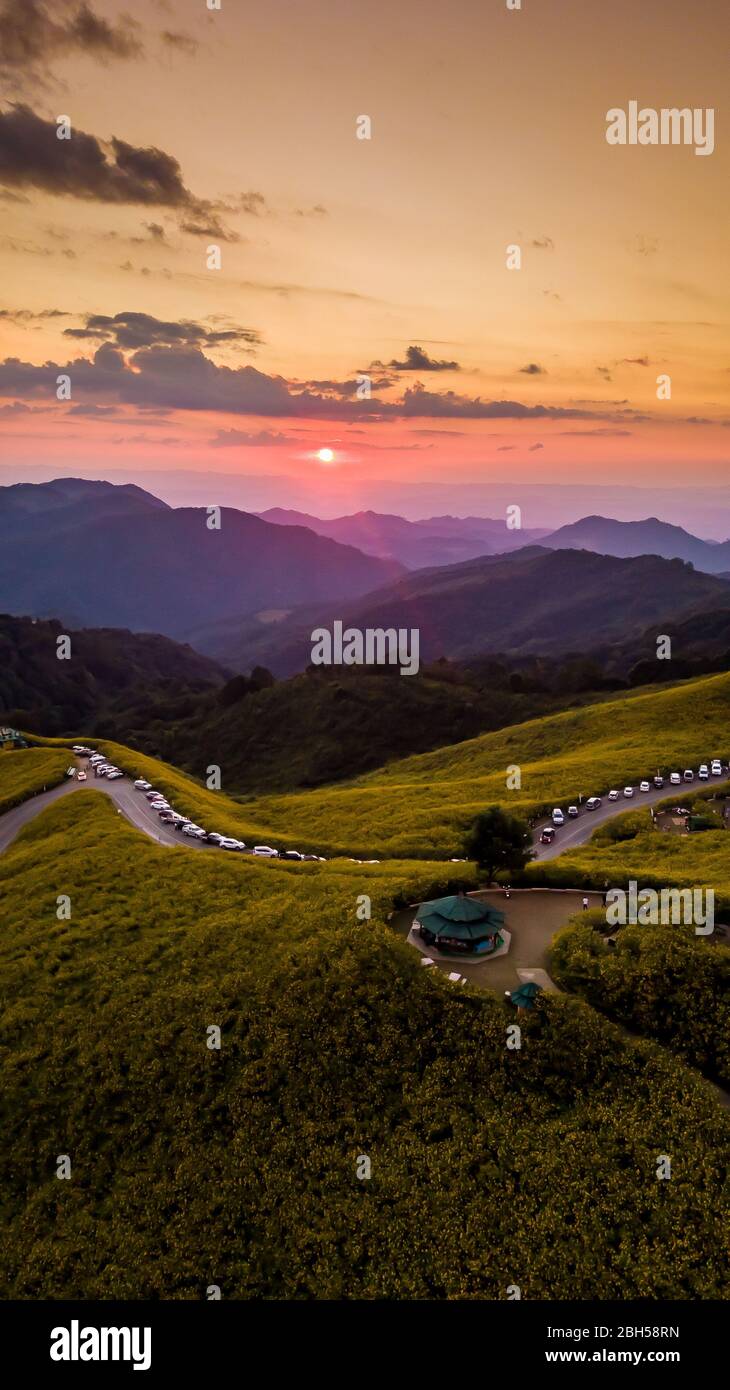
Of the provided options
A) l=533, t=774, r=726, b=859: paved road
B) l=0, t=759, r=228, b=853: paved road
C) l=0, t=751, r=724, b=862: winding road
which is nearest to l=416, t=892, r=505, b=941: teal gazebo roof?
l=0, t=751, r=724, b=862: winding road

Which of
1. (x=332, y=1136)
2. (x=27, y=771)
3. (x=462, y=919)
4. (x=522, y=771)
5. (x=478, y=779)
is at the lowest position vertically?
(x=478, y=779)

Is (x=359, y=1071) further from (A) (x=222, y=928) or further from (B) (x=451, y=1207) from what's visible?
(A) (x=222, y=928)

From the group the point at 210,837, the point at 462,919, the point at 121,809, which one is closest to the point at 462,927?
the point at 462,919

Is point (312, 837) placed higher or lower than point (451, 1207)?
lower

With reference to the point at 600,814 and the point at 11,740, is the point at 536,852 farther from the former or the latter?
the point at 11,740

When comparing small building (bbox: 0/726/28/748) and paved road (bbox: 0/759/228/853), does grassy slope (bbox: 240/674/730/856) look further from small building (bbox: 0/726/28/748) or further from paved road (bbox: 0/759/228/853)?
small building (bbox: 0/726/28/748)
